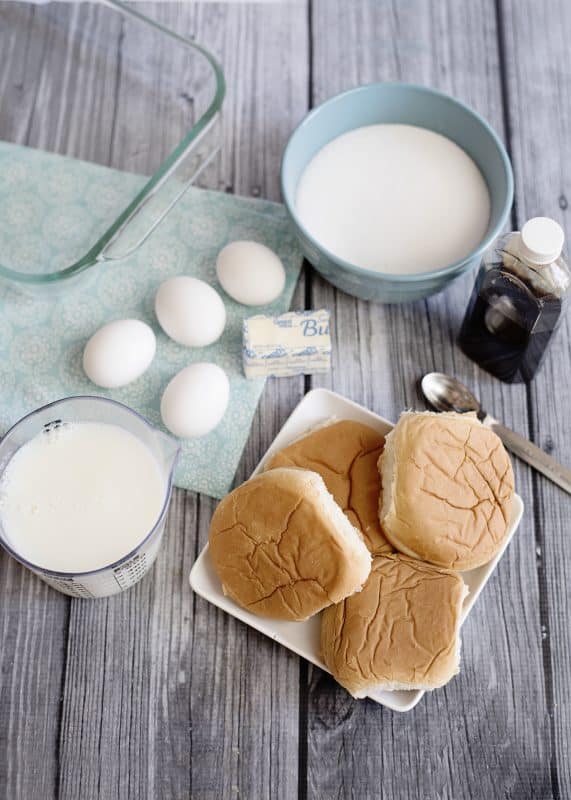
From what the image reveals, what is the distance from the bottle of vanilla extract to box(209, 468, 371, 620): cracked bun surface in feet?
1.21

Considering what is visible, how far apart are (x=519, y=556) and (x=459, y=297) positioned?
16.6 inches

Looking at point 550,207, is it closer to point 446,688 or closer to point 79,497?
point 446,688

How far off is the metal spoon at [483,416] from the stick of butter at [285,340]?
170 millimetres

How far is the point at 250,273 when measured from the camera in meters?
1.32

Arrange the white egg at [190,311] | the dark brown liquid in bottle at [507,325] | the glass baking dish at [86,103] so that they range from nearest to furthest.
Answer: the dark brown liquid in bottle at [507,325]
the white egg at [190,311]
the glass baking dish at [86,103]

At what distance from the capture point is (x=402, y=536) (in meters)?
1.14

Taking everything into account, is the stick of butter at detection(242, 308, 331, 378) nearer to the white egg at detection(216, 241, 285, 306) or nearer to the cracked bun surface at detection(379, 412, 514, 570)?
the white egg at detection(216, 241, 285, 306)

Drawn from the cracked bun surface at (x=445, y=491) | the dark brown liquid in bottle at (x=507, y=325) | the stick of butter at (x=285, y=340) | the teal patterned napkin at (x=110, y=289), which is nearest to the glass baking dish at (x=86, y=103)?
the teal patterned napkin at (x=110, y=289)

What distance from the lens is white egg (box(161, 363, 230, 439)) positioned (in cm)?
124

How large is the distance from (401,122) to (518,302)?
15.9 inches

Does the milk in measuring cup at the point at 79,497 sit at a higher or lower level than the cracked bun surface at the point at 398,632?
higher

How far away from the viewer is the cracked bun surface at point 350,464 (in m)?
1.17

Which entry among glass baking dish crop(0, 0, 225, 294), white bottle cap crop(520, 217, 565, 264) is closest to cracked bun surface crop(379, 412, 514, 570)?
white bottle cap crop(520, 217, 565, 264)

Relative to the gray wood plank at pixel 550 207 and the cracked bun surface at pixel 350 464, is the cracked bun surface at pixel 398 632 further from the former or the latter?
the gray wood plank at pixel 550 207
